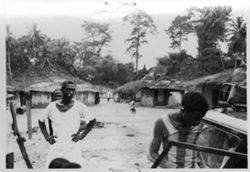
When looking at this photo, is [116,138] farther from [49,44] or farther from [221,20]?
[221,20]

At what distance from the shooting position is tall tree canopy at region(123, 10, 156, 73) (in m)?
3.10

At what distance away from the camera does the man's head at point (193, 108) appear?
3.09 meters

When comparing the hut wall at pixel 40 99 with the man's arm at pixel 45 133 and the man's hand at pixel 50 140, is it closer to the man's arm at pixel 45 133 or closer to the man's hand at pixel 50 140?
the man's arm at pixel 45 133

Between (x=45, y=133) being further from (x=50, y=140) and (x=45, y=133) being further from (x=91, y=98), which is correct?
(x=91, y=98)

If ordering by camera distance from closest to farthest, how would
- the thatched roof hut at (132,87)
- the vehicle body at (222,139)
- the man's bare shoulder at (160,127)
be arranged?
the vehicle body at (222,139), the man's bare shoulder at (160,127), the thatched roof hut at (132,87)

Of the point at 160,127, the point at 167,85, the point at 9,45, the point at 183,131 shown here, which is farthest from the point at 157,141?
the point at 9,45

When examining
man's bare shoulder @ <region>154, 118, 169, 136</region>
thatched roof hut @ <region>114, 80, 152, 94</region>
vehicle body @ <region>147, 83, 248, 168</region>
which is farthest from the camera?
thatched roof hut @ <region>114, 80, 152, 94</region>

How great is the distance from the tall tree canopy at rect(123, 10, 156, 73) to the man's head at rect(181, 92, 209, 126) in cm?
52

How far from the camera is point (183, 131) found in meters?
3.09

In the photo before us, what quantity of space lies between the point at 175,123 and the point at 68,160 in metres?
0.92

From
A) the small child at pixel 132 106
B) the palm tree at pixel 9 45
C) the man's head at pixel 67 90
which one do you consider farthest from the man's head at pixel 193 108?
the palm tree at pixel 9 45

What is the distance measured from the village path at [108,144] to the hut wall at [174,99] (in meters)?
0.07

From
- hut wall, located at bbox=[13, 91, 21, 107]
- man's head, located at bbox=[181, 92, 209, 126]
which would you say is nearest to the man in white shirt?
hut wall, located at bbox=[13, 91, 21, 107]

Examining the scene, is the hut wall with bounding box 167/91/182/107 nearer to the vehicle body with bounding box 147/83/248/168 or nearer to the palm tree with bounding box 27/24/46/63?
the vehicle body with bounding box 147/83/248/168
